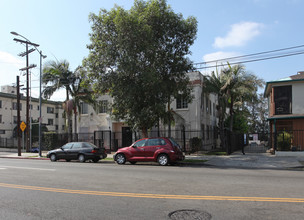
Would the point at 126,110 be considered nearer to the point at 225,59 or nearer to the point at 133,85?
the point at 133,85

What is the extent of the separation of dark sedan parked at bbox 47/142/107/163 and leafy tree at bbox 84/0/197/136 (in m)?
2.65

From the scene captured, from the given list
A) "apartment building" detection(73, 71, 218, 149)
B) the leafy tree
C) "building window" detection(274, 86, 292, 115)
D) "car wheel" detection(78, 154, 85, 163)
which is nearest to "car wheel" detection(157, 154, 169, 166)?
the leafy tree

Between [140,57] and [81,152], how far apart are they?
23.9ft

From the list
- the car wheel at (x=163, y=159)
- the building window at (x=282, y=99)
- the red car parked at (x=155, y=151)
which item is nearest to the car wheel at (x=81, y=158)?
the red car parked at (x=155, y=151)

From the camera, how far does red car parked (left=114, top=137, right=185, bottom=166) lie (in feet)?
47.9

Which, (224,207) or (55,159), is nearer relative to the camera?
(224,207)

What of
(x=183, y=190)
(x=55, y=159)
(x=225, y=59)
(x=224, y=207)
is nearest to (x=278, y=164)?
(x=225, y=59)

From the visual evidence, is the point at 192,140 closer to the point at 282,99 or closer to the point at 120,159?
the point at 282,99

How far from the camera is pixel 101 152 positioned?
18.0 m

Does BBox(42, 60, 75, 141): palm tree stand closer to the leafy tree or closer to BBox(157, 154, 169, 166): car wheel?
the leafy tree

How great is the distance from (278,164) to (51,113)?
48509 millimetres

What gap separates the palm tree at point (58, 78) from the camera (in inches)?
1048

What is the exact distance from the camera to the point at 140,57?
17.4 m

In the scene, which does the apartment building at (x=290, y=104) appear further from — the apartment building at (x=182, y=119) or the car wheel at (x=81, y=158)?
the car wheel at (x=81, y=158)
